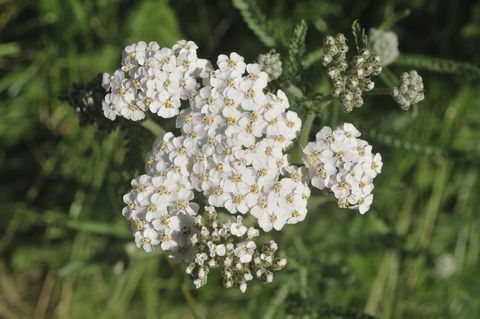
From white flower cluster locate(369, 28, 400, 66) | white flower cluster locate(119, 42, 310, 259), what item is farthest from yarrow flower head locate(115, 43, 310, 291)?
white flower cluster locate(369, 28, 400, 66)

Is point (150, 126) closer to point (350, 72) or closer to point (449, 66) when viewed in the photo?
point (350, 72)

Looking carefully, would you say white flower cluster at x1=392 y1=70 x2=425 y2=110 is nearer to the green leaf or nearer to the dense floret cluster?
the dense floret cluster

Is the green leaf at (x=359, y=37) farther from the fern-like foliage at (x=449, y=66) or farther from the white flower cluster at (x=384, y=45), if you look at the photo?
the fern-like foliage at (x=449, y=66)

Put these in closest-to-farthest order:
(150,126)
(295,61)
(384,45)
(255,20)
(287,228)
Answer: (295,61)
(150,126)
(255,20)
(384,45)
(287,228)

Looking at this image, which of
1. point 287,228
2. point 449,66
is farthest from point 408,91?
point 287,228

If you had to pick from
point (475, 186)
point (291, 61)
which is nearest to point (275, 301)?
point (291, 61)

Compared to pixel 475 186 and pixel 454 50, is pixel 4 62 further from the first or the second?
A: pixel 475 186

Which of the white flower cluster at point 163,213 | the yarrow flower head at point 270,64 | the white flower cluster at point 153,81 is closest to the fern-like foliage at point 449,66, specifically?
the yarrow flower head at point 270,64
